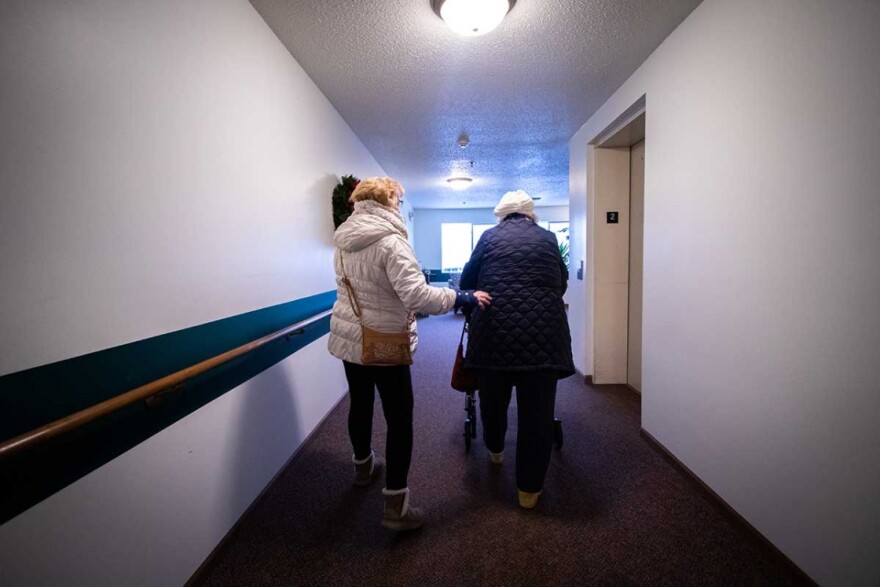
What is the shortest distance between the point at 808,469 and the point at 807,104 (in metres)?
1.28

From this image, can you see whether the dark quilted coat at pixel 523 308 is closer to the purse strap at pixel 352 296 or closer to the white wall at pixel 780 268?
the purse strap at pixel 352 296

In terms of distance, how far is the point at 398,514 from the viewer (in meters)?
1.50

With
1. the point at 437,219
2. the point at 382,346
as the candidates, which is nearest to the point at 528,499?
the point at 382,346

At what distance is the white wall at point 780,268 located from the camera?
106 centimetres

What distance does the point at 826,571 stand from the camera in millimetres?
1166

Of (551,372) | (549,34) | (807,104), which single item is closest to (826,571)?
(551,372)

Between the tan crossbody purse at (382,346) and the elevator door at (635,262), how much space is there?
251cm

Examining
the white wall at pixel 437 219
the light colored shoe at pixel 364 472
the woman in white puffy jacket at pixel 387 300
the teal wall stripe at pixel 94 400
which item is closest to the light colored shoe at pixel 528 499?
the woman in white puffy jacket at pixel 387 300

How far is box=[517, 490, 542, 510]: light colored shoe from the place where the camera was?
1.65 meters

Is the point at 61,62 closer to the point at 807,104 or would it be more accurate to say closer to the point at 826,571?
the point at 807,104

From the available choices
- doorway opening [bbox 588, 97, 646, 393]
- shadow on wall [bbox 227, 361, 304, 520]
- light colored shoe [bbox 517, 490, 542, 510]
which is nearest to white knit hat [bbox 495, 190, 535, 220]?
light colored shoe [bbox 517, 490, 542, 510]

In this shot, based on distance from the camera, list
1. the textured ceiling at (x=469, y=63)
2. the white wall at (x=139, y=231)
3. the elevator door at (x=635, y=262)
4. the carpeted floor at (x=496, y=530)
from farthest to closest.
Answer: the elevator door at (x=635, y=262), the textured ceiling at (x=469, y=63), the carpeted floor at (x=496, y=530), the white wall at (x=139, y=231)

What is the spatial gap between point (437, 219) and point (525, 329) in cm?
808

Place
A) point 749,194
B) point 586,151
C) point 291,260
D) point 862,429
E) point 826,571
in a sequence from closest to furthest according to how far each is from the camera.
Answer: point 862,429, point 826,571, point 749,194, point 291,260, point 586,151
